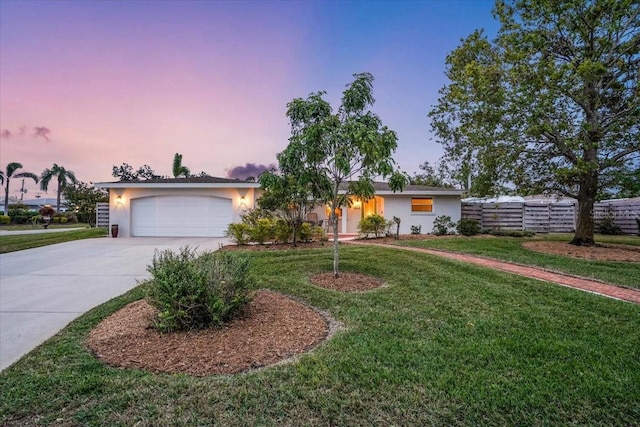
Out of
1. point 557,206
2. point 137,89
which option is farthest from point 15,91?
point 557,206

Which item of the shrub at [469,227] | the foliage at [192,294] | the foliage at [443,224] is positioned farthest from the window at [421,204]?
the foliage at [192,294]

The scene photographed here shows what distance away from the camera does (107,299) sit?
549 centimetres

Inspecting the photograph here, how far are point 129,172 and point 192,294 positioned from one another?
101 feet

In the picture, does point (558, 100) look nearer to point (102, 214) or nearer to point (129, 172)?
point (102, 214)

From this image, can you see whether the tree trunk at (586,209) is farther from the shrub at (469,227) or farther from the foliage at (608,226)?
the foliage at (608,226)

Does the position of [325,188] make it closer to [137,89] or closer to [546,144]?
[546,144]

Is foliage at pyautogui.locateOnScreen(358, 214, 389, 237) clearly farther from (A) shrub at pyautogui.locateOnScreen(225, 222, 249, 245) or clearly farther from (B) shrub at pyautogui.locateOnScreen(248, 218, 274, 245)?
(A) shrub at pyautogui.locateOnScreen(225, 222, 249, 245)

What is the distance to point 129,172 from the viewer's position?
29.7 metres

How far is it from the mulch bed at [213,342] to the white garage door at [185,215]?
38.0 ft

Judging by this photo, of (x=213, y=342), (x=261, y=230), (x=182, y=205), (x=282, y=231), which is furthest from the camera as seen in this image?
(x=182, y=205)

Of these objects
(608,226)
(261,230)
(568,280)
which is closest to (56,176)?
(261,230)

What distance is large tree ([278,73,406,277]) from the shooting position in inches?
213

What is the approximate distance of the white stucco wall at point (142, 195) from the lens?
15680 millimetres

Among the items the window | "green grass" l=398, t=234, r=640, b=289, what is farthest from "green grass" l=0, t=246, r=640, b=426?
the window
